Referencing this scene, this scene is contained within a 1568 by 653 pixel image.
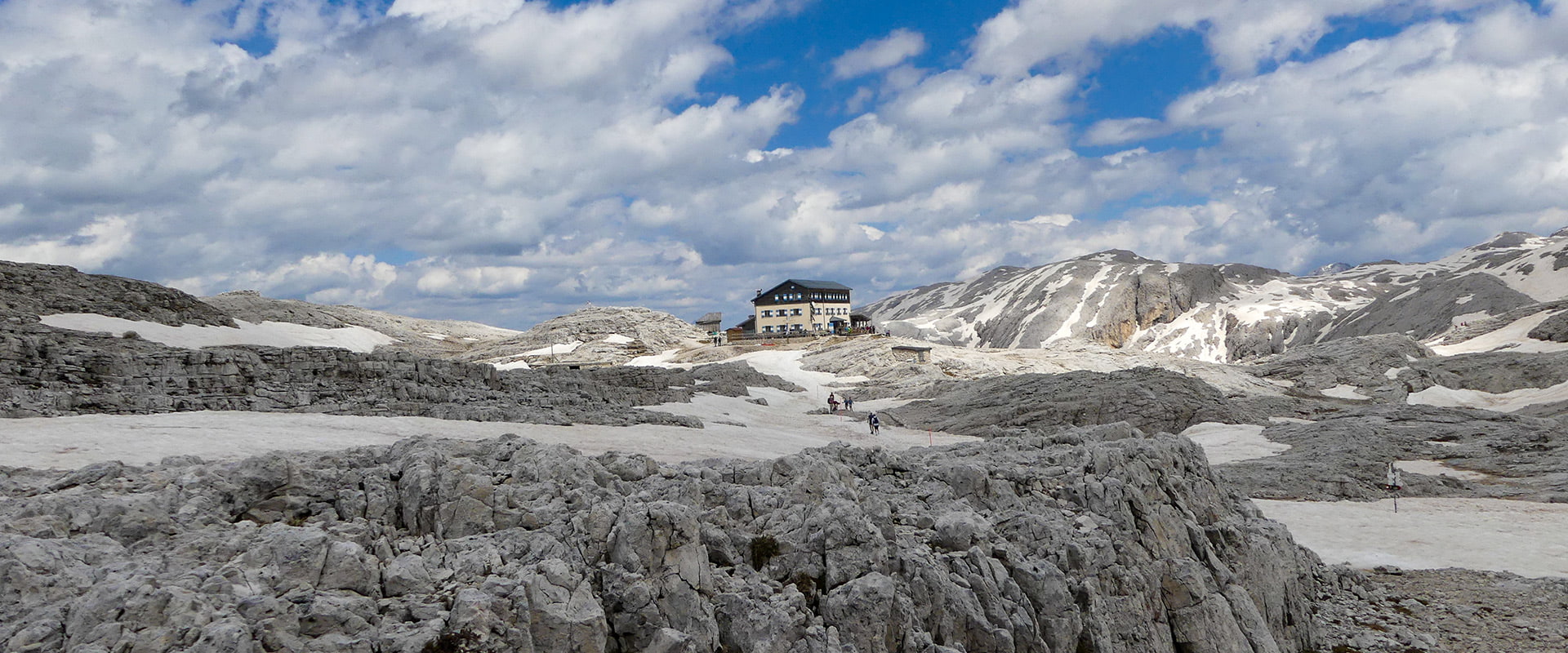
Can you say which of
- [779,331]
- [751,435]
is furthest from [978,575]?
[779,331]

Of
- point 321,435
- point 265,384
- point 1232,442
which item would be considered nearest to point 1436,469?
point 1232,442

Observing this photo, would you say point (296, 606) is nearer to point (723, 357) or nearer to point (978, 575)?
point (978, 575)

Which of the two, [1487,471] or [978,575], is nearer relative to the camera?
[978,575]

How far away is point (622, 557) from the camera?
12.1 meters

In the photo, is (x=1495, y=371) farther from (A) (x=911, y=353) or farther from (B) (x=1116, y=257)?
(B) (x=1116, y=257)

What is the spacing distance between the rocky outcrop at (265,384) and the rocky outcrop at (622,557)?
12998mm

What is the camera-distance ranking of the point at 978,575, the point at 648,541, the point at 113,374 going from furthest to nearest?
the point at 113,374
the point at 978,575
the point at 648,541

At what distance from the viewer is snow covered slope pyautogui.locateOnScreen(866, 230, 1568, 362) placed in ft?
317

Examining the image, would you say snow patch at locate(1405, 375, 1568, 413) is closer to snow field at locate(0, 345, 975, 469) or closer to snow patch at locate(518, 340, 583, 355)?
snow field at locate(0, 345, 975, 469)

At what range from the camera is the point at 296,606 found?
9.72 metres

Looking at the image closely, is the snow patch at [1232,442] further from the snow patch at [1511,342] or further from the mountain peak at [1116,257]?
the mountain peak at [1116,257]

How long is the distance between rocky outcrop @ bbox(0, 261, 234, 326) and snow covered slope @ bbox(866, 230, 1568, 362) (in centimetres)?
10529

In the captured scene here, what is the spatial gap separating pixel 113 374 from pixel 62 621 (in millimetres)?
21796

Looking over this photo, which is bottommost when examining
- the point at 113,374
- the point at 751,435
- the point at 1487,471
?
the point at 1487,471
